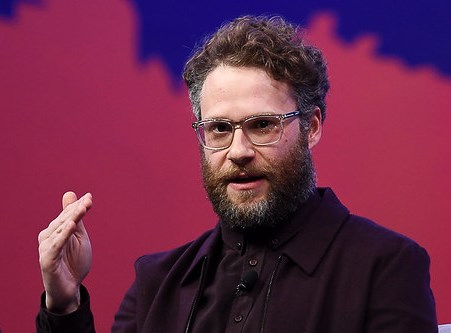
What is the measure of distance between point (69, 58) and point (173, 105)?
0.95 ft

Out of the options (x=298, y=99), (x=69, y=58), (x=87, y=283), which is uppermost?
(x=69, y=58)

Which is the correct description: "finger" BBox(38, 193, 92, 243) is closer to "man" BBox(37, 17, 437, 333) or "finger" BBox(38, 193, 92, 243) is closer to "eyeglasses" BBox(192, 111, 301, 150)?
"man" BBox(37, 17, 437, 333)

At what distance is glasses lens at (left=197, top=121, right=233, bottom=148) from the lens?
55.2 inches

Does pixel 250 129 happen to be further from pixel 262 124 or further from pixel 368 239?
pixel 368 239

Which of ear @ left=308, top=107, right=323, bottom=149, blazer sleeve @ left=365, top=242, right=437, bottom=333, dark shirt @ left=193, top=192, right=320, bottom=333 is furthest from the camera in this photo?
ear @ left=308, top=107, right=323, bottom=149

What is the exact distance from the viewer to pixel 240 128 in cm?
139

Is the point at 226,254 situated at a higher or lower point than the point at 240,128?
lower

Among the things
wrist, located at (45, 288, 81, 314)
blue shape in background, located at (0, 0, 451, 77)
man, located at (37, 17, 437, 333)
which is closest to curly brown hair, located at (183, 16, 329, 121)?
man, located at (37, 17, 437, 333)

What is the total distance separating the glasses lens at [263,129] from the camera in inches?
54.7

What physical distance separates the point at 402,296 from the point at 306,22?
102 cm

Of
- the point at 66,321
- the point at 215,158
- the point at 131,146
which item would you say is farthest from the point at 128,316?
the point at 131,146

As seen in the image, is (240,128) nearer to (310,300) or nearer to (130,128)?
(310,300)

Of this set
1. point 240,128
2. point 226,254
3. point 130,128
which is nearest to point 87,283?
point 130,128

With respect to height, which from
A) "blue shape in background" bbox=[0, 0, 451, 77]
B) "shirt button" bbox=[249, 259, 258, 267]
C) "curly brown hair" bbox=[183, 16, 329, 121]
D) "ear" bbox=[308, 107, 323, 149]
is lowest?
"shirt button" bbox=[249, 259, 258, 267]
